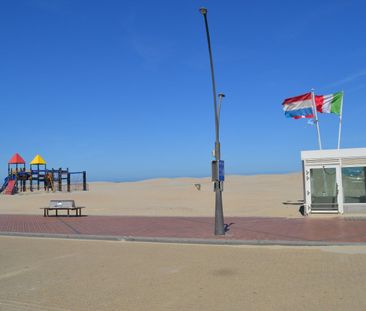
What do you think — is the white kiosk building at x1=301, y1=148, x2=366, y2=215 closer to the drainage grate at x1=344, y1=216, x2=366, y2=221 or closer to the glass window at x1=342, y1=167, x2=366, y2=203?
the glass window at x1=342, y1=167, x2=366, y2=203

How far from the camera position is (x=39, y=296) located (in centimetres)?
699

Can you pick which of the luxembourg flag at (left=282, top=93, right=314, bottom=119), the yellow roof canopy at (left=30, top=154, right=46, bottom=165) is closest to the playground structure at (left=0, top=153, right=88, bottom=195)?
the yellow roof canopy at (left=30, top=154, right=46, bottom=165)

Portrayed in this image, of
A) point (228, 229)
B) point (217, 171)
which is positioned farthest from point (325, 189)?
point (217, 171)

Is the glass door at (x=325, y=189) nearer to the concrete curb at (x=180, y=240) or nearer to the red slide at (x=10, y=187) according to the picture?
the concrete curb at (x=180, y=240)

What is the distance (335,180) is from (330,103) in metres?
4.04

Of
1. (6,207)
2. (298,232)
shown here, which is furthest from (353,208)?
(6,207)

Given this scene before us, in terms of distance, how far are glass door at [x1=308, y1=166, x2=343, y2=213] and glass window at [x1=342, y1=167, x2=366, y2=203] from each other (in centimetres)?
33

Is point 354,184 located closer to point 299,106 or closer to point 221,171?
point 299,106

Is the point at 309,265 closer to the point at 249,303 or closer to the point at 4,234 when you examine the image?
the point at 249,303

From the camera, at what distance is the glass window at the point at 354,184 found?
1933 centimetres

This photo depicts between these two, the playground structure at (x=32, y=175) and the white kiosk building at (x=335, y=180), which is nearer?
the white kiosk building at (x=335, y=180)

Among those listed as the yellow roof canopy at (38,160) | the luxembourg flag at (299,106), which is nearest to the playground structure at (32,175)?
the yellow roof canopy at (38,160)

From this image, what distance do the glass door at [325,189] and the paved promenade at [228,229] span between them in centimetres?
100

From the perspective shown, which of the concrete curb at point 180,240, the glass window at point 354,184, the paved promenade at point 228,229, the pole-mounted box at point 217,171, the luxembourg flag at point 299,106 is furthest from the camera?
the luxembourg flag at point 299,106
